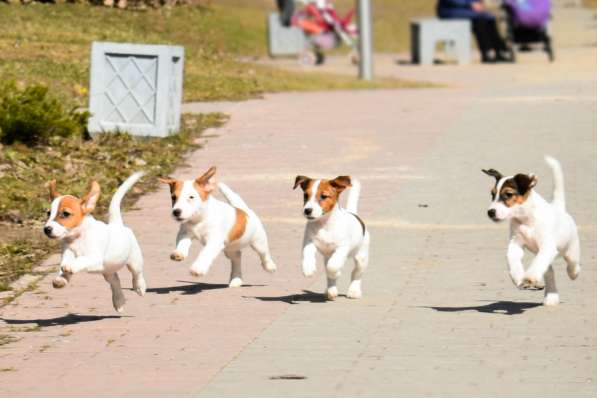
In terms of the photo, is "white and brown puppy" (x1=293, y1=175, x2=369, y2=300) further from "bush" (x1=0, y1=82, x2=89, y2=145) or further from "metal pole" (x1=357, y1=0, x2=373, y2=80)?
"metal pole" (x1=357, y1=0, x2=373, y2=80)

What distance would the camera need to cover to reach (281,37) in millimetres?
36250

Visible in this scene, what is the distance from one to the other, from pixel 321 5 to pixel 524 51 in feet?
18.0

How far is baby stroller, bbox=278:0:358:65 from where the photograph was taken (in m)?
34.9

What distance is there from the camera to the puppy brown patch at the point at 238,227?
11.8 m

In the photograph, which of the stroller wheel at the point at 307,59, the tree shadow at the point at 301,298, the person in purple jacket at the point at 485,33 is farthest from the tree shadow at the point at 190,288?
the person in purple jacket at the point at 485,33

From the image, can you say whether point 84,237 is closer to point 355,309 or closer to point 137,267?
point 137,267

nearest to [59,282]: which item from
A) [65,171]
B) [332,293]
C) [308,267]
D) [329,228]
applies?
[308,267]

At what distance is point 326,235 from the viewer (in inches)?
447

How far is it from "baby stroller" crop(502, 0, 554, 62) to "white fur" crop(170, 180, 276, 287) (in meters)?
22.2

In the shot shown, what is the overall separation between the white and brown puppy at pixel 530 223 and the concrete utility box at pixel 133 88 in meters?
10.6

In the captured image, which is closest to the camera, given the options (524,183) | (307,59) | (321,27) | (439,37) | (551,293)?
(524,183)

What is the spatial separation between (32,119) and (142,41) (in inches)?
360

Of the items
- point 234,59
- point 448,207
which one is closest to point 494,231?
point 448,207

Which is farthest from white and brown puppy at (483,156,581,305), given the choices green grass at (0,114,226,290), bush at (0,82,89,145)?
bush at (0,82,89,145)
